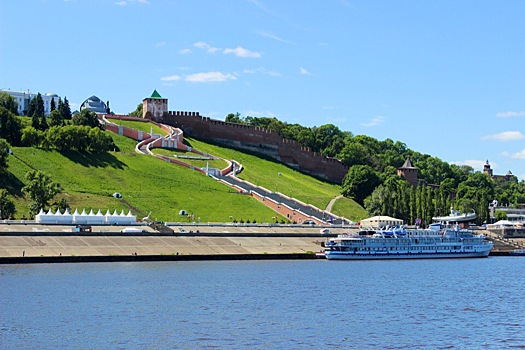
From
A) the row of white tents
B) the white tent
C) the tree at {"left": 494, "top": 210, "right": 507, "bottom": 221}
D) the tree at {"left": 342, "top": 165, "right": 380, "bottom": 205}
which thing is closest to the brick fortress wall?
the tree at {"left": 342, "top": 165, "right": 380, "bottom": 205}

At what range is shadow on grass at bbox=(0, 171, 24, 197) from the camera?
4390 inches

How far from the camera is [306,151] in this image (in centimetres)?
18325

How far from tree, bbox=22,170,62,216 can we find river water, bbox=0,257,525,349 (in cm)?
3167

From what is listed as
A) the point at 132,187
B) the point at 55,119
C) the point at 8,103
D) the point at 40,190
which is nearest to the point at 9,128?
the point at 55,119

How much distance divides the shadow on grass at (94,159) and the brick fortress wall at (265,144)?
42.7m

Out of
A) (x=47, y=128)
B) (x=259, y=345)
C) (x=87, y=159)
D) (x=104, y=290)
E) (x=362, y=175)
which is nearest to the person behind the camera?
(x=259, y=345)

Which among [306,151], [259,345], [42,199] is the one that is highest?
[306,151]

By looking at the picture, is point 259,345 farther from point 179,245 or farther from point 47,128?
point 47,128

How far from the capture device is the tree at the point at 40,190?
352 ft

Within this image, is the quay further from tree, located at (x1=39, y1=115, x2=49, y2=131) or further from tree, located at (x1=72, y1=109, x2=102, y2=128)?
tree, located at (x1=72, y1=109, x2=102, y2=128)

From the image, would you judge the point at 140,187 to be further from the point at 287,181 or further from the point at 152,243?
the point at 287,181

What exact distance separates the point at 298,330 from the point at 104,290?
18152mm

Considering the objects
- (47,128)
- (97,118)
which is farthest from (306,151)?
(47,128)

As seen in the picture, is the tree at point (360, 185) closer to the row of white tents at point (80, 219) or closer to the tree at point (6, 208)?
the row of white tents at point (80, 219)
